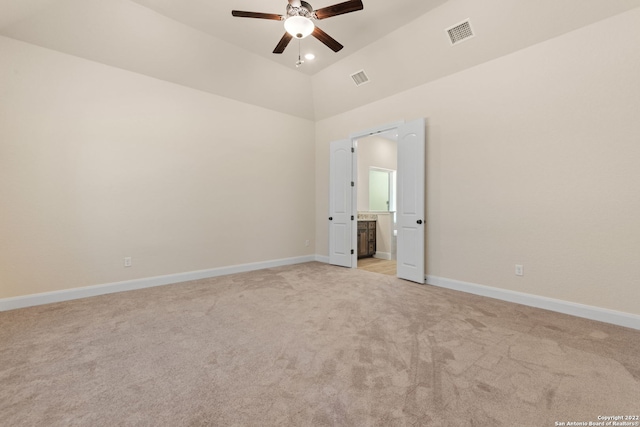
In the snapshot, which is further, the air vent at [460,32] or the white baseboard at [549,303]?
the air vent at [460,32]

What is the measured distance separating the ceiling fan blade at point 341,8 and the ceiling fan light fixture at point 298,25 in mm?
178

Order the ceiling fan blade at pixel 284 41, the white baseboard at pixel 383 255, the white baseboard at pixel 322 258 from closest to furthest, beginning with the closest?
the ceiling fan blade at pixel 284 41
the white baseboard at pixel 322 258
the white baseboard at pixel 383 255

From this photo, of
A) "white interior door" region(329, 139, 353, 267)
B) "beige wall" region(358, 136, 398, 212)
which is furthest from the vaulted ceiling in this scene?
"beige wall" region(358, 136, 398, 212)

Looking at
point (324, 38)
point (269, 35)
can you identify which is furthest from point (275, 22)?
point (324, 38)

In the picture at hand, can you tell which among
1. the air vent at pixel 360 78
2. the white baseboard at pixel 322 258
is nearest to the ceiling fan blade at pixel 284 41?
the air vent at pixel 360 78

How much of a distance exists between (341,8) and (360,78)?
217 cm

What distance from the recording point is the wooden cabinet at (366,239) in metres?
6.11

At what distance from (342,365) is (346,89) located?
4477 millimetres

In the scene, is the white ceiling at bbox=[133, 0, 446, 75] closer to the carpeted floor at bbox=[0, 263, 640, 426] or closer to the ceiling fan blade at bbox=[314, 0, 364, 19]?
the ceiling fan blade at bbox=[314, 0, 364, 19]

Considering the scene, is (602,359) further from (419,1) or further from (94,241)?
(94,241)

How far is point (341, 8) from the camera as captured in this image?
2416 mm

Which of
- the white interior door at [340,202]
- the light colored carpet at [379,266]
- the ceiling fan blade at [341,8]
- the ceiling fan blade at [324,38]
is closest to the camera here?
the ceiling fan blade at [341,8]

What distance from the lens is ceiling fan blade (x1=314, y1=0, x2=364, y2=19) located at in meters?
2.34

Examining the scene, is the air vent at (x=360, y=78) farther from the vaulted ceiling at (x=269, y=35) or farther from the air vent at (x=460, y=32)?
the air vent at (x=460, y=32)
